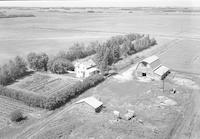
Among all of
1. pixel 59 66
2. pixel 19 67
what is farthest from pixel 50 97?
pixel 19 67

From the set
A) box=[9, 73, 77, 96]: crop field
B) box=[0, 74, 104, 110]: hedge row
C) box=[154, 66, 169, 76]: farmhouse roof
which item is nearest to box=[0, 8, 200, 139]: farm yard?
box=[9, 73, 77, 96]: crop field

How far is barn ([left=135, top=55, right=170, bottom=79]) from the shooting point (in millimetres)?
40906

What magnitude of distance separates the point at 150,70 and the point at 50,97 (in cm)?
1944

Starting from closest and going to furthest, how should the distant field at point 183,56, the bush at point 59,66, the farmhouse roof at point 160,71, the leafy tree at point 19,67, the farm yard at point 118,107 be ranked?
the farm yard at point 118,107 → the farmhouse roof at point 160,71 → the leafy tree at point 19,67 → the bush at point 59,66 → the distant field at point 183,56

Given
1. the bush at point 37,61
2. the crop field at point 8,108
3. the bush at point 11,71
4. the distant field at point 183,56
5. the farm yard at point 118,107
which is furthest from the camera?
the distant field at point 183,56

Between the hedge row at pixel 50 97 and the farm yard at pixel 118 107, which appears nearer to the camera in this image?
the farm yard at pixel 118 107

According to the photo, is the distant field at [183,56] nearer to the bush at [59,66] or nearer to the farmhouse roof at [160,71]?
the farmhouse roof at [160,71]

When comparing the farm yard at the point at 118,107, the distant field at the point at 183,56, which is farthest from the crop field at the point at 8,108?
the distant field at the point at 183,56

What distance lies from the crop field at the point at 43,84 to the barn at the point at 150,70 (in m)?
12.7

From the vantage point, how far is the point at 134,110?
29781 mm

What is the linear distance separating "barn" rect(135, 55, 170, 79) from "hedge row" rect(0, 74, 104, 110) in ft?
34.2

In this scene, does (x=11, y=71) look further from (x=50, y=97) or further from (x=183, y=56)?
(x=183, y=56)

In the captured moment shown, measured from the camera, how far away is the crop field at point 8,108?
28.5 metres

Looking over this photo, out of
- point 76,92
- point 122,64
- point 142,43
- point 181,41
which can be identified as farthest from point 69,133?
point 181,41
